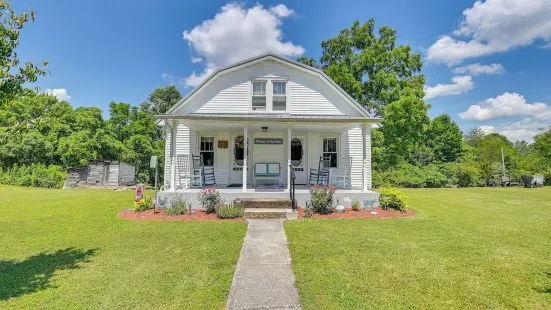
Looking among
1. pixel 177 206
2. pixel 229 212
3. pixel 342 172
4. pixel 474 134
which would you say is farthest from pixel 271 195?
pixel 474 134

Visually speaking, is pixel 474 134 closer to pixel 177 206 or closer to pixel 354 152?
pixel 354 152

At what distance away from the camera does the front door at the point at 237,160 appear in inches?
468

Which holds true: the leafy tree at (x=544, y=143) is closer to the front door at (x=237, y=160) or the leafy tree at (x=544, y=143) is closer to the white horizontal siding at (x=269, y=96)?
the white horizontal siding at (x=269, y=96)

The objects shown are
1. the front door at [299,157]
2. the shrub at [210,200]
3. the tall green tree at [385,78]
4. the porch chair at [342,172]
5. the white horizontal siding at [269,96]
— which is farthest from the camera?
the tall green tree at [385,78]

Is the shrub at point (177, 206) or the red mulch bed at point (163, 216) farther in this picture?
the shrub at point (177, 206)

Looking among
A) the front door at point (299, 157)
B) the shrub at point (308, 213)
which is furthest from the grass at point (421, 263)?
the front door at point (299, 157)

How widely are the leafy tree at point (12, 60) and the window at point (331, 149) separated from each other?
1037 cm

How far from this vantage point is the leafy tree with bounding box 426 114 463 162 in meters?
31.4

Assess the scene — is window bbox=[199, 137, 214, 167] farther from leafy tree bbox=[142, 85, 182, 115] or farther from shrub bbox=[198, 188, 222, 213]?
leafy tree bbox=[142, 85, 182, 115]

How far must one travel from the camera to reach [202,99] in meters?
11.8

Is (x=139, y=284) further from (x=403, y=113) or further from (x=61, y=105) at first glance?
(x=61, y=105)

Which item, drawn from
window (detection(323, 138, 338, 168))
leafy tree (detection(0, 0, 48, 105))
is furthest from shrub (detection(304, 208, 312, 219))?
leafy tree (detection(0, 0, 48, 105))

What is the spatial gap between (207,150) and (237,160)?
1.43 meters

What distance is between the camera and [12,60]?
11.7 feet
